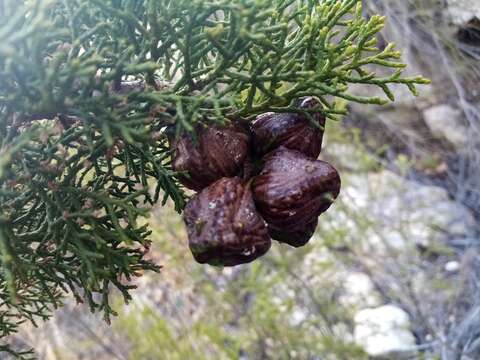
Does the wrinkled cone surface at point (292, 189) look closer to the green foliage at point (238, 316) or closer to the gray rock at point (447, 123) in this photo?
the green foliage at point (238, 316)

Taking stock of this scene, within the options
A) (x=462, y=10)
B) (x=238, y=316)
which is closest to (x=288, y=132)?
(x=462, y=10)

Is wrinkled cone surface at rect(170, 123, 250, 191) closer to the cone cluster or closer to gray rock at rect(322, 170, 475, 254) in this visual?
the cone cluster

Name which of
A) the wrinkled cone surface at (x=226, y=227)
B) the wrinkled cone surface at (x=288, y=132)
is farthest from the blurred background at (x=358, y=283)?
the wrinkled cone surface at (x=226, y=227)

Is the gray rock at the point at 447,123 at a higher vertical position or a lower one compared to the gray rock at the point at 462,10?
lower

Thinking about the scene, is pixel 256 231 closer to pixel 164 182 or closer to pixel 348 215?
pixel 164 182

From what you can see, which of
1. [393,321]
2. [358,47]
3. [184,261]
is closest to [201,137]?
[358,47]

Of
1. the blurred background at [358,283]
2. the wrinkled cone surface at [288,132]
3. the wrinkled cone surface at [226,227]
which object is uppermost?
the wrinkled cone surface at [288,132]

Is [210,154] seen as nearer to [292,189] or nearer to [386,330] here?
[292,189]
